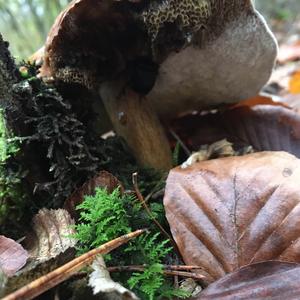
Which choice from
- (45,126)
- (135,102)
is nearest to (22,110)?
(45,126)

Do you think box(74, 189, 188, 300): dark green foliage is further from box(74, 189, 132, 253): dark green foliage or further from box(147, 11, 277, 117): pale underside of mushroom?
box(147, 11, 277, 117): pale underside of mushroom

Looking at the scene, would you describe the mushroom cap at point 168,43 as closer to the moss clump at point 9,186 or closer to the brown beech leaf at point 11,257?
the moss clump at point 9,186

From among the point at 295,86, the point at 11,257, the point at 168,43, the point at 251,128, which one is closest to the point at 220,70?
the point at 251,128

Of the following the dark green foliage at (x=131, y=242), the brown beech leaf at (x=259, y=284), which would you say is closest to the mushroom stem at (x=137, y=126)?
the dark green foliage at (x=131, y=242)

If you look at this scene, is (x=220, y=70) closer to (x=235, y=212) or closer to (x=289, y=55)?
(x=235, y=212)

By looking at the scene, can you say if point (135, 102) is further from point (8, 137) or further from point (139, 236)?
point (139, 236)

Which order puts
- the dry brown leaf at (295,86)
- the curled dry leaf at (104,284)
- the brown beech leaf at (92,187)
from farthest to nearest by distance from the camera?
the dry brown leaf at (295,86) < the brown beech leaf at (92,187) < the curled dry leaf at (104,284)
